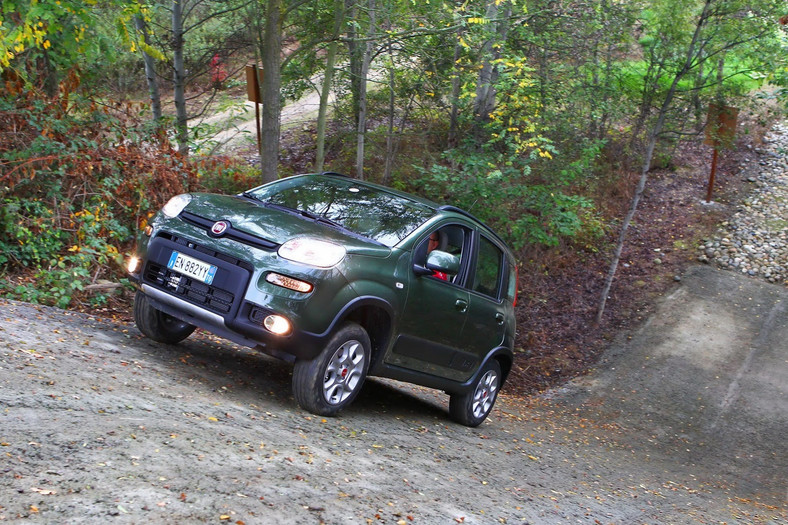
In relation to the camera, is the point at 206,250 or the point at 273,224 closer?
the point at 206,250

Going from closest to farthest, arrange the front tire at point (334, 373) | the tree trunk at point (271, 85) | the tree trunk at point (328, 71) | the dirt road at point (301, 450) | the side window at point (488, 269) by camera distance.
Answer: the dirt road at point (301, 450) < the front tire at point (334, 373) < the side window at point (488, 269) < the tree trunk at point (271, 85) < the tree trunk at point (328, 71)

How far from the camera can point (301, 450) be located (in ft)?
15.8

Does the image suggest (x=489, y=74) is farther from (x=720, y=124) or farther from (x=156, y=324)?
(x=156, y=324)

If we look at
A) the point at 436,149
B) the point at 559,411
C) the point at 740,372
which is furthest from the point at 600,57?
the point at 559,411

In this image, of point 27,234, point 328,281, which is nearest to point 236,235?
point 328,281

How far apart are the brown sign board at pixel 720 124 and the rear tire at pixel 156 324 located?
46.7 feet

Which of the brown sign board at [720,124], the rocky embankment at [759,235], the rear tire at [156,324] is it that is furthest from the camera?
the rocky embankment at [759,235]

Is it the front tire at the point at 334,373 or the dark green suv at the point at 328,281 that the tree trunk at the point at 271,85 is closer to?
the dark green suv at the point at 328,281

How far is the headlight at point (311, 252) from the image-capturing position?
538 centimetres

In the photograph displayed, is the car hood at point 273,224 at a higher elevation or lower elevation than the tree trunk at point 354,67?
lower

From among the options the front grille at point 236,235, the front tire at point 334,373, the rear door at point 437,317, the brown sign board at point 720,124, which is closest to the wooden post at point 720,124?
the brown sign board at point 720,124

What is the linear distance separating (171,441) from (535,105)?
11604mm

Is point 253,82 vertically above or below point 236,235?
above

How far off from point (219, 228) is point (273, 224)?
40cm
